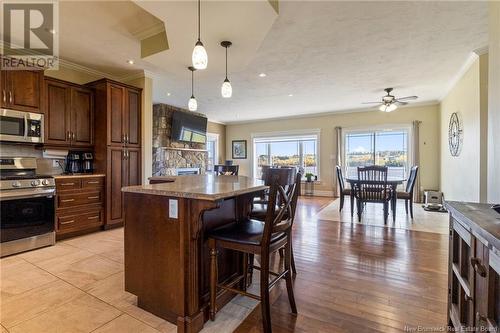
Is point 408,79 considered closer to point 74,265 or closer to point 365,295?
point 365,295

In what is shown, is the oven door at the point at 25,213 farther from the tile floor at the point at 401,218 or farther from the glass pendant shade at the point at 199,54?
the tile floor at the point at 401,218

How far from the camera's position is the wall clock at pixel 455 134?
4406mm

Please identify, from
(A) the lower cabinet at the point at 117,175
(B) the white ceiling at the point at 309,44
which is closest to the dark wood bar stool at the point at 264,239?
(B) the white ceiling at the point at 309,44

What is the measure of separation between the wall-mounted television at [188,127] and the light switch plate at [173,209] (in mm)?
5505

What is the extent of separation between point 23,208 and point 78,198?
0.62 meters

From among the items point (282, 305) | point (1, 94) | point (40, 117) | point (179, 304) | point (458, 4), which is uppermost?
point (458, 4)

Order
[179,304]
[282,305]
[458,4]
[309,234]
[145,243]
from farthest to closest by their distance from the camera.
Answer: [309,234]
[458,4]
[282,305]
[145,243]
[179,304]

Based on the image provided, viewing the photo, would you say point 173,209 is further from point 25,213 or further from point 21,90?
point 21,90

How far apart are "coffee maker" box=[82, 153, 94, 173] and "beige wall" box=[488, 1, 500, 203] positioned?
4738 millimetres

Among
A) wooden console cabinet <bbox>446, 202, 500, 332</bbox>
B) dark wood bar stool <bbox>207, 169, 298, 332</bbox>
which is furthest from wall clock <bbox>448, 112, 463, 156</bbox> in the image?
dark wood bar stool <bbox>207, 169, 298, 332</bbox>

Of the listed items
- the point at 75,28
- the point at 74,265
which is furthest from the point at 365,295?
the point at 75,28

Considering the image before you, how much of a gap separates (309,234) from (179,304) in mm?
2469

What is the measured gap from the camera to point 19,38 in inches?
121

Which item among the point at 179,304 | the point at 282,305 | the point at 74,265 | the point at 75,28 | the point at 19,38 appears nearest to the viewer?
the point at 179,304
